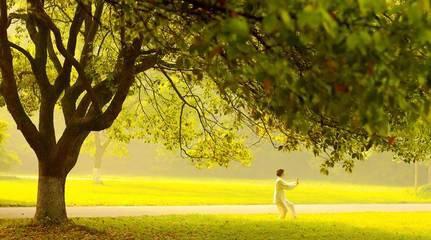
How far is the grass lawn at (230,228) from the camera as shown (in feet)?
43.2

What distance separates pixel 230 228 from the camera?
15.7m

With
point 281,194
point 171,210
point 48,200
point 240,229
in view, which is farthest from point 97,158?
point 48,200

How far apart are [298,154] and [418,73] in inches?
3064

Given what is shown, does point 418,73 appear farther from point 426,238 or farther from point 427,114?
point 426,238

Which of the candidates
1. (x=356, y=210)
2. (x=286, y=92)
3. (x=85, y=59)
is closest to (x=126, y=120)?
(x=85, y=59)

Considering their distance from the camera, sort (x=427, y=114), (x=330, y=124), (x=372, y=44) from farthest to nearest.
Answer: (x=330, y=124) → (x=427, y=114) → (x=372, y=44)

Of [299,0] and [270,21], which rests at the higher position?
[299,0]

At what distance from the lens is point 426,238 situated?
15203 mm

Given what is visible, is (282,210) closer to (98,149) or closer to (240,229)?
(240,229)

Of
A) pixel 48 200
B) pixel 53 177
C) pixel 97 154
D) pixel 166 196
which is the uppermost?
pixel 97 154

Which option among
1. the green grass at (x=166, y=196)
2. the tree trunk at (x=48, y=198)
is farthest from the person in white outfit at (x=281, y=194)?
the green grass at (x=166, y=196)

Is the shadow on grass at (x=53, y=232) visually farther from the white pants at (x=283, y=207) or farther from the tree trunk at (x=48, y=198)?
the white pants at (x=283, y=207)

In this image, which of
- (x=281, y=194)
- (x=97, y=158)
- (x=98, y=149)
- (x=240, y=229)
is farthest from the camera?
(x=98, y=149)

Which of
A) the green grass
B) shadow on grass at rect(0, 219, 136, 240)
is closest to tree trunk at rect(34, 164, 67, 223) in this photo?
shadow on grass at rect(0, 219, 136, 240)
